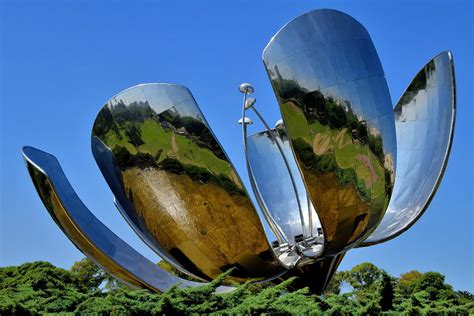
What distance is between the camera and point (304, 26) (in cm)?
987

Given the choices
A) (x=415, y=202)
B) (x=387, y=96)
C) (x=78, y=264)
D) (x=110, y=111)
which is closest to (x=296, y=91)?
(x=387, y=96)

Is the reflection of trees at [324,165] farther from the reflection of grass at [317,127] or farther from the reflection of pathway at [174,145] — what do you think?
the reflection of pathway at [174,145]

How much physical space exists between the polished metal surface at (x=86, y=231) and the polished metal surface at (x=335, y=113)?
3324 millimetres

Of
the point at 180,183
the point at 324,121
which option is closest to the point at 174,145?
the point at 180,183

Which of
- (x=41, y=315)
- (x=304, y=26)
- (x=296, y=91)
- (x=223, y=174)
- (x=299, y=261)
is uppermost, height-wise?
(x=304, y=26)

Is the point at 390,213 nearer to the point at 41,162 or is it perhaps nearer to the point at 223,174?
the point at 223,174

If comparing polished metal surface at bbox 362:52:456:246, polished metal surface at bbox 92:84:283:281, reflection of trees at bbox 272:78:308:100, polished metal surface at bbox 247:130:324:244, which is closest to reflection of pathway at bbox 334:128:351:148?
reflection of trees at bbox 272:78:308:100

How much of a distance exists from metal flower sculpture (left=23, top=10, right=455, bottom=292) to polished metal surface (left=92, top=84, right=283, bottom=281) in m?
0.02

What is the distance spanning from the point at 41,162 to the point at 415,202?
24.2 ft

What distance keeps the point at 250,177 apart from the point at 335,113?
3.78m

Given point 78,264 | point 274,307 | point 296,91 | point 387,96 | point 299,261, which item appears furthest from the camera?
point 78,264

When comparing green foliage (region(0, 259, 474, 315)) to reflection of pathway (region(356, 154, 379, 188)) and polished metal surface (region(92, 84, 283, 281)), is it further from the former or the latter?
polished metal surface (region(92, 84, 283, 281))

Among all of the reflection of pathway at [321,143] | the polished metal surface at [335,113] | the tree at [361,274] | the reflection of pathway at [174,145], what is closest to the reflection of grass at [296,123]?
the polished metal surface at [335,113]

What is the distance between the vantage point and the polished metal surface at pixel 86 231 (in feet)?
37.3
